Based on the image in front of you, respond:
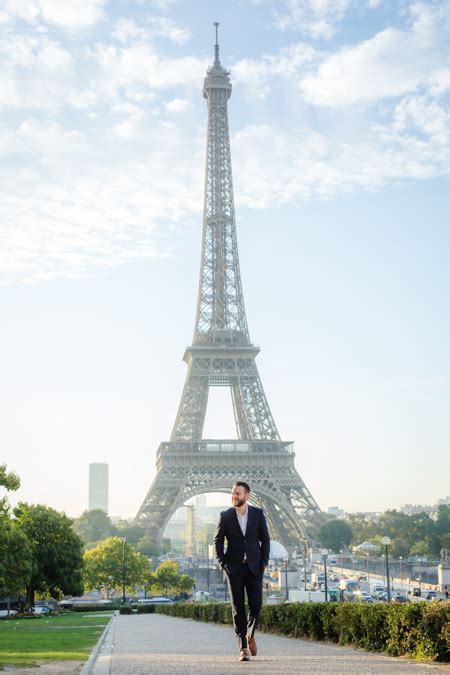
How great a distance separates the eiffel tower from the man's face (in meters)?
82.3

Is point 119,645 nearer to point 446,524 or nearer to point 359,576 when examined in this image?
point 359,576

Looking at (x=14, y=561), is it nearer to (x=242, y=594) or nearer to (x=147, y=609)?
(x=147, y=609)

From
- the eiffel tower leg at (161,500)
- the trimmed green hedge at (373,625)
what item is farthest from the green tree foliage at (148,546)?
the trimmed green hedge at (373,625)

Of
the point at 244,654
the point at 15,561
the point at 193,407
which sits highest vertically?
the point at 193,407

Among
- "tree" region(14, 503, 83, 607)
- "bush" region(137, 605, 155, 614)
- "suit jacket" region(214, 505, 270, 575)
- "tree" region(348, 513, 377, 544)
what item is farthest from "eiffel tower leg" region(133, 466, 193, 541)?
"suit jacket" region(214, 505, 270, 575)

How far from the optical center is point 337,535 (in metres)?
128

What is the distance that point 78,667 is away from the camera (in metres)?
12.6

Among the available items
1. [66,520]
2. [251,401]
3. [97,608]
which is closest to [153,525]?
[251,401]

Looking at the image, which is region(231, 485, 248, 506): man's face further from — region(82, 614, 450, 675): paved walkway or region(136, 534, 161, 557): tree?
region(136, 534, 161, 557): tree

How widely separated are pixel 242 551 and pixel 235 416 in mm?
90127

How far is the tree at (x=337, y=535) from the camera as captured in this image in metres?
124

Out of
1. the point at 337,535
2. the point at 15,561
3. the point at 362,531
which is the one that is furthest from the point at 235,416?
the point at 362,531

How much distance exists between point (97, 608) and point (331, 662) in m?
60.6

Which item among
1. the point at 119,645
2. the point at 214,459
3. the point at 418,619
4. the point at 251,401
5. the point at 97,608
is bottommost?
the point at 97,608
